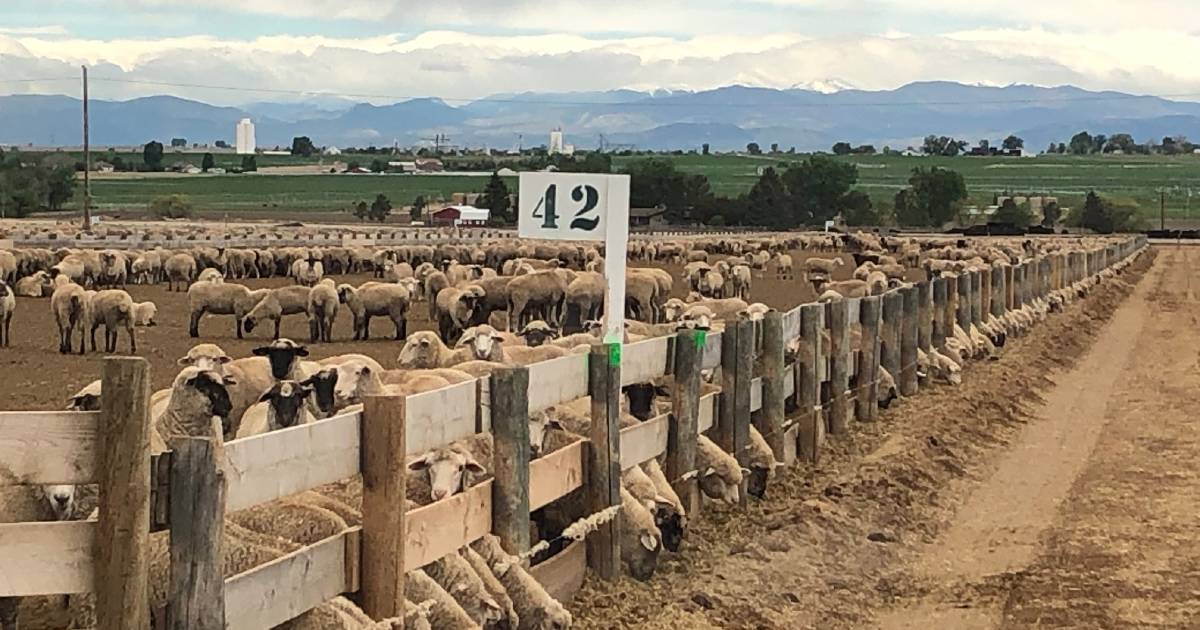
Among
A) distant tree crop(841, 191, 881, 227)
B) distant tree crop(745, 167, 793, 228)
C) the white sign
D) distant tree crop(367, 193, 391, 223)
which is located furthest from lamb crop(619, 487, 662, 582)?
distant tree crop(841, 191, 881, 227)

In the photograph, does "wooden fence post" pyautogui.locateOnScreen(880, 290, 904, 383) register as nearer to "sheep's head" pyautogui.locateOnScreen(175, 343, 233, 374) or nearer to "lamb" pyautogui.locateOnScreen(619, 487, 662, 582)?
"sheep's head" pyautogui.locateOnScreen(175, 343, 233, 374)

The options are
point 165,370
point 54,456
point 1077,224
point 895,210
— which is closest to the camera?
point 54,456

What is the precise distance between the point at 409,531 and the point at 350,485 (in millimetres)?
1274

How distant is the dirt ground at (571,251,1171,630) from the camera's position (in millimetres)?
8711

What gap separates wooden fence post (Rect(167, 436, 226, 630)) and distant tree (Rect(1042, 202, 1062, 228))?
4906 inches

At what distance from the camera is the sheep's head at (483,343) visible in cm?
1515

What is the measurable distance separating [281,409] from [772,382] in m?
4.20

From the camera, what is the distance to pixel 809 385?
13352 mm

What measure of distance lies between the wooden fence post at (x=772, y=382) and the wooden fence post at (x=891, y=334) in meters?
4.89

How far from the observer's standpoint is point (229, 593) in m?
5.49

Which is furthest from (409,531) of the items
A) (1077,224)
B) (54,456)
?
(1077,224)

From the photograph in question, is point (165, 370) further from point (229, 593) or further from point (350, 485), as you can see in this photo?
point (229, 593)

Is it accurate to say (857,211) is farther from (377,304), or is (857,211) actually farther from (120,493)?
(120,493)

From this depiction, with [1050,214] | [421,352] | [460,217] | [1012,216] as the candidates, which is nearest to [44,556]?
[421,352]
